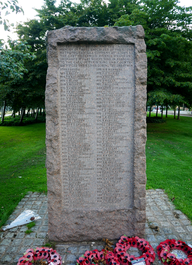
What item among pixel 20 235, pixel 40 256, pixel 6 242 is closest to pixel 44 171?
pixel 20 235

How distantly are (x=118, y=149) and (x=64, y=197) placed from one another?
125cm

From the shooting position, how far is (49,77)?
293 cm

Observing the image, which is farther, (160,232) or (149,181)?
(149,181)

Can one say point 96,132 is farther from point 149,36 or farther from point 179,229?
point 149,36

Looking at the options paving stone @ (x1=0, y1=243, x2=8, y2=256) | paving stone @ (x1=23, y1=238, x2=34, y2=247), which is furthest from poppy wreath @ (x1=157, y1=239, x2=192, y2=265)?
paving stone @ (x1=0, y1=243, x2=8, y2=256)

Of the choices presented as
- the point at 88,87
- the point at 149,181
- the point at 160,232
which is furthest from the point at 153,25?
the point at 160,232

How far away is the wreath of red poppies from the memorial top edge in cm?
321

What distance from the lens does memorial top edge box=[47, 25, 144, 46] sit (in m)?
2.86

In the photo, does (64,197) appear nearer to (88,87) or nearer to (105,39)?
(88,87)

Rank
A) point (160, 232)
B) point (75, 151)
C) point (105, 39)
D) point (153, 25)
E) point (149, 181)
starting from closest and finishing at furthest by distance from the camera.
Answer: point (105, 39) → point (75, 151) → point (160, 232) → point (149, 181) → point (153, 25)

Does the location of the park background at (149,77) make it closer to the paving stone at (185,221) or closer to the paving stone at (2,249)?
the paving stone at (185,221)

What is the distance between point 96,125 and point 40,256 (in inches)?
84.5

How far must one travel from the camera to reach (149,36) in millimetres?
10500

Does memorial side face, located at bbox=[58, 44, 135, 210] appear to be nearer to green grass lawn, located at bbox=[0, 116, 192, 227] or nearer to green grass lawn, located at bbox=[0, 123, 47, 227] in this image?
green grass lawn, located at bbox=[0, 116, 192, 227]
